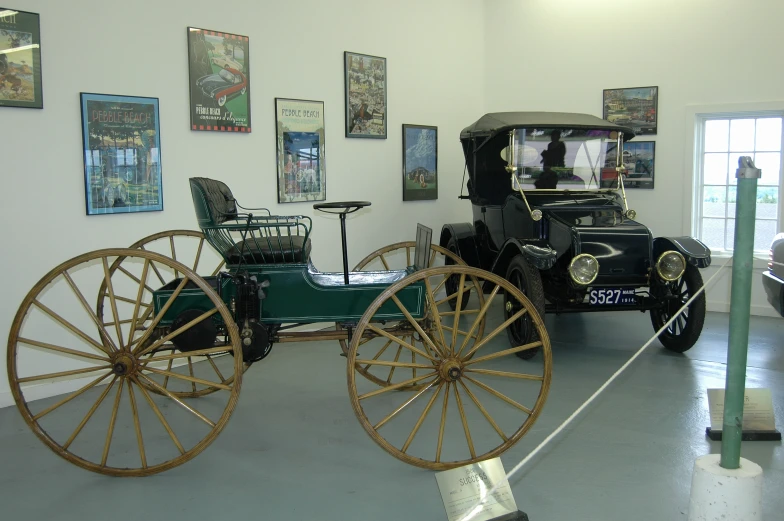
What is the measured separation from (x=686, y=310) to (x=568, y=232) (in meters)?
1.18

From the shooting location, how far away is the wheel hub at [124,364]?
11.0ft

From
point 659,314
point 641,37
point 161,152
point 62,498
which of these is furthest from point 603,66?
point 62,498

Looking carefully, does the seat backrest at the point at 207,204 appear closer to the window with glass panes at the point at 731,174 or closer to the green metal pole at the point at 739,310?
the green metal pole at the point at 739,310

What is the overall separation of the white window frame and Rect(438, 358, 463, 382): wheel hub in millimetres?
4952

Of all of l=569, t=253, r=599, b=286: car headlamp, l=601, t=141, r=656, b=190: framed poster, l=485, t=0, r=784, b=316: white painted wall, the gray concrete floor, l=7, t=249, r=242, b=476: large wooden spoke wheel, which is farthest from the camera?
l=601, t=141, r=656, b=190: framed poster

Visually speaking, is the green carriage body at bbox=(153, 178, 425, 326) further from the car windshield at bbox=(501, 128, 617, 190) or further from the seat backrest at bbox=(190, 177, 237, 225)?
the car windshield at bbox=(501, 128, 617, 190)

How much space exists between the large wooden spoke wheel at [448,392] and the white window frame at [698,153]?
3084 mm

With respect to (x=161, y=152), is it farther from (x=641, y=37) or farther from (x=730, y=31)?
(x=730, y=31)

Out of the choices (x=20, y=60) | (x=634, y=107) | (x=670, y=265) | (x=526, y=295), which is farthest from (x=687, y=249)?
(x=20, y=60)

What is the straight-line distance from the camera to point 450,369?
11.1ft

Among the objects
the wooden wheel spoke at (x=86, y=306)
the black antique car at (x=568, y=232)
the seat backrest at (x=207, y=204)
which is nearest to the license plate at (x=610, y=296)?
the black antique car at (x=568, y=232)

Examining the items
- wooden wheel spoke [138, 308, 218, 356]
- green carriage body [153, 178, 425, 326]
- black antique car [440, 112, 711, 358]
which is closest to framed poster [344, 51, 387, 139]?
black antique car [440, 112, 711, 358]

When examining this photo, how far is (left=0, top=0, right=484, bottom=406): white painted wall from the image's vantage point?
4.63 m

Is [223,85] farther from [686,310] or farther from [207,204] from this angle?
[686,310]
